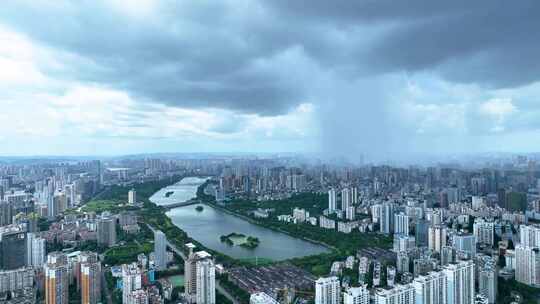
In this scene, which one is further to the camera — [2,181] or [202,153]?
[202,153]

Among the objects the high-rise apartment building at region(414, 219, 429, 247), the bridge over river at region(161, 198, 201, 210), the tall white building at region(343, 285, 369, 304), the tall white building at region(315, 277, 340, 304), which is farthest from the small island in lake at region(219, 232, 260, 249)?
the bridge over river at region(161, 198, 201, 210)

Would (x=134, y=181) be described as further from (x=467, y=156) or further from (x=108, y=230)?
(x=467, y=156)

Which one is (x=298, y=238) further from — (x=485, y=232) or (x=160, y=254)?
(x=485, y=232)

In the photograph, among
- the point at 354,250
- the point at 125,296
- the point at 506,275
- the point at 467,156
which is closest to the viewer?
the point at 125,296

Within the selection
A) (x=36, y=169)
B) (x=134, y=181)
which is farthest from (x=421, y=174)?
(x=36, y=169)

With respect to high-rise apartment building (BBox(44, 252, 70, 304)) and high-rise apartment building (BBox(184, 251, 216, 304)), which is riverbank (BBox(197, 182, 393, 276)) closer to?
high-rise apartment building (BBox(184, 251, 216, 304))

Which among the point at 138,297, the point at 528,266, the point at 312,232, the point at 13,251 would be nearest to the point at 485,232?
the point at 528,266
